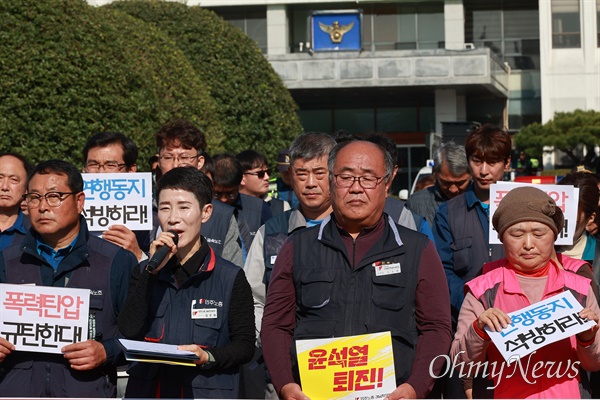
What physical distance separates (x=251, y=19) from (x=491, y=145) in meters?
38.6

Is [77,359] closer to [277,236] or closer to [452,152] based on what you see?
[277,236]

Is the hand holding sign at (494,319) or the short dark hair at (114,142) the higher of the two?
the short dark hair at (114,142)

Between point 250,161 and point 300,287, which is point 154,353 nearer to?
point 300,287

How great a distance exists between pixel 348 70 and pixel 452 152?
31393mm

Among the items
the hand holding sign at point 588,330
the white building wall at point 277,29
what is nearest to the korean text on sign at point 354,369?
the hand holding sign at point 588,330

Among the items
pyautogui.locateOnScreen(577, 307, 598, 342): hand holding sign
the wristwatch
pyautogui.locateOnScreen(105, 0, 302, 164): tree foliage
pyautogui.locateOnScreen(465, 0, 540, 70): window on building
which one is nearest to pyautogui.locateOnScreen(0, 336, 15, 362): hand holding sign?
the wristwatch

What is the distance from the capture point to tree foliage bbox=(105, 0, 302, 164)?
2716 centimetres

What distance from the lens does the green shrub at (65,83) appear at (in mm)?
13039

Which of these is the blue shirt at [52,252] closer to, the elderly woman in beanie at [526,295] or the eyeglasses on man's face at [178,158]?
the elderly woman in beanie at [526,295]

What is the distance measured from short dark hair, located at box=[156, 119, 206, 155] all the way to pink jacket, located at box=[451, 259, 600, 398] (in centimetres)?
349

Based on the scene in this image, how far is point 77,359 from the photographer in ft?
17.5

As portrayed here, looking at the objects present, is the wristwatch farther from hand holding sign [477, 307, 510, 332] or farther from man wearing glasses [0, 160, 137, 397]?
hand holding sign [477, 307, 510, 332]

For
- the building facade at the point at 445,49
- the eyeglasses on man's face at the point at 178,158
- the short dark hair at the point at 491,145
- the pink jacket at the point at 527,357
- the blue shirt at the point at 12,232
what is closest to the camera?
the pink jacket at the point at 527,357

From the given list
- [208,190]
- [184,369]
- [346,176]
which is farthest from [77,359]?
[346,176]
